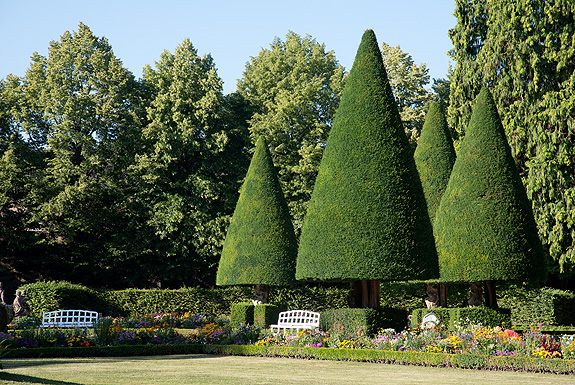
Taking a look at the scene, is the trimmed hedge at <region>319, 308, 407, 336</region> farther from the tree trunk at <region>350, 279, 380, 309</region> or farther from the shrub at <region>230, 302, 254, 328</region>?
the shrub at <region>230, 302, 254, 328</region>

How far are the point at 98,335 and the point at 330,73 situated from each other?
2513 cm

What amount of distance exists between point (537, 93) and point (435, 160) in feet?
19.7

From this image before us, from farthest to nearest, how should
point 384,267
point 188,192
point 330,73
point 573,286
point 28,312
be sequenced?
point 330,73 < point 188,192 < point 573,286 < point 28,312 < point 384,267

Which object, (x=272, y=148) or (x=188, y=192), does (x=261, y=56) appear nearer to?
(x=272, y=148)

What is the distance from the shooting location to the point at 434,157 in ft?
74.6

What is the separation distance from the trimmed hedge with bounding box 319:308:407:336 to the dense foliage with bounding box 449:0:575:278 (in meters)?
9.39

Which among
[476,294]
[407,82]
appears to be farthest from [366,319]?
[407,82]

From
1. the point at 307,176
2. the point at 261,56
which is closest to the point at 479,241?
the point at 307,176

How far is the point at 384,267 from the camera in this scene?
16.4 metres

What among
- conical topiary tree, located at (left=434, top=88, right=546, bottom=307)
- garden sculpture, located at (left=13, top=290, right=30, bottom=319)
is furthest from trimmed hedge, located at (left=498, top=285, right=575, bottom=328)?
garden sculpture, located at (left=13, top=290, right=30, bottom=319)

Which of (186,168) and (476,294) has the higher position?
(186,168)

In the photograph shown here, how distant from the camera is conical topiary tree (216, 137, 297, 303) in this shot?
73.1ft

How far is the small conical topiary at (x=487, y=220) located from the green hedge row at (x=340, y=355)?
460 cm

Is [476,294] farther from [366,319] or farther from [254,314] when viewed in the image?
[254,314]
